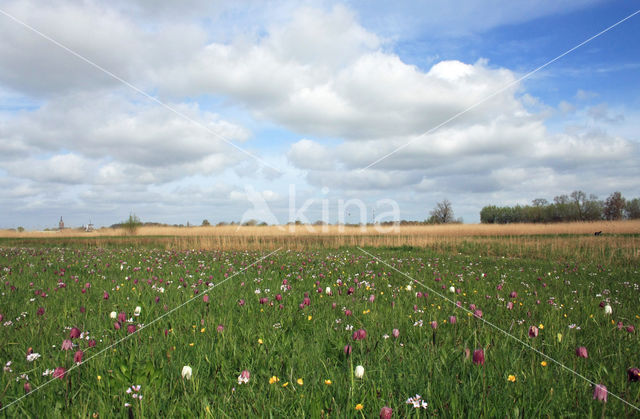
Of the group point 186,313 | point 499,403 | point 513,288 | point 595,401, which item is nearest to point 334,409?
point 499,403

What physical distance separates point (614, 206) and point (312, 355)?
99.8m

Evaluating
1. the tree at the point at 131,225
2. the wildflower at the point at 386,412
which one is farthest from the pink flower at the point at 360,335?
the tree at the point at 131,225

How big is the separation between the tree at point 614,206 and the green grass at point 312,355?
9140 centimetres

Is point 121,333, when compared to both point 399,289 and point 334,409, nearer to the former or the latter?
point 334,409

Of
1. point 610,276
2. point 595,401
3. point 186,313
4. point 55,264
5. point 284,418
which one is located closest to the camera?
point 284,418

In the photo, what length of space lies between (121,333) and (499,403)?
3.75 meters

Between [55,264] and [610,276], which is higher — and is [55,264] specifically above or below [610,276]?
above

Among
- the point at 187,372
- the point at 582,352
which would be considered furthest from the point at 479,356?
the point at 187,372

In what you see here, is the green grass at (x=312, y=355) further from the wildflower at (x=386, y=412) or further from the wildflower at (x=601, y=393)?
the wildflower at (x=386, y=412)

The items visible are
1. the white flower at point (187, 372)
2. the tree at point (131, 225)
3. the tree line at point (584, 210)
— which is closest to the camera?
the white flower at point (187, 372)

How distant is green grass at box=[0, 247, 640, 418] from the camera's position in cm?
234

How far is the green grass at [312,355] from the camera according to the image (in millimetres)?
2342

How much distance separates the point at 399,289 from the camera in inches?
243

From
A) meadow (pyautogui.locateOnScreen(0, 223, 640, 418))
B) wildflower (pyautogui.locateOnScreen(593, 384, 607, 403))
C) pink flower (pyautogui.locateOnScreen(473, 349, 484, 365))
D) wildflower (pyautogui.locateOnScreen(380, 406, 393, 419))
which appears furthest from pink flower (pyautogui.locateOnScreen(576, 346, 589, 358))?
wildflower (pyautogui.locateOnScreen(380, 406, 393, 419))
